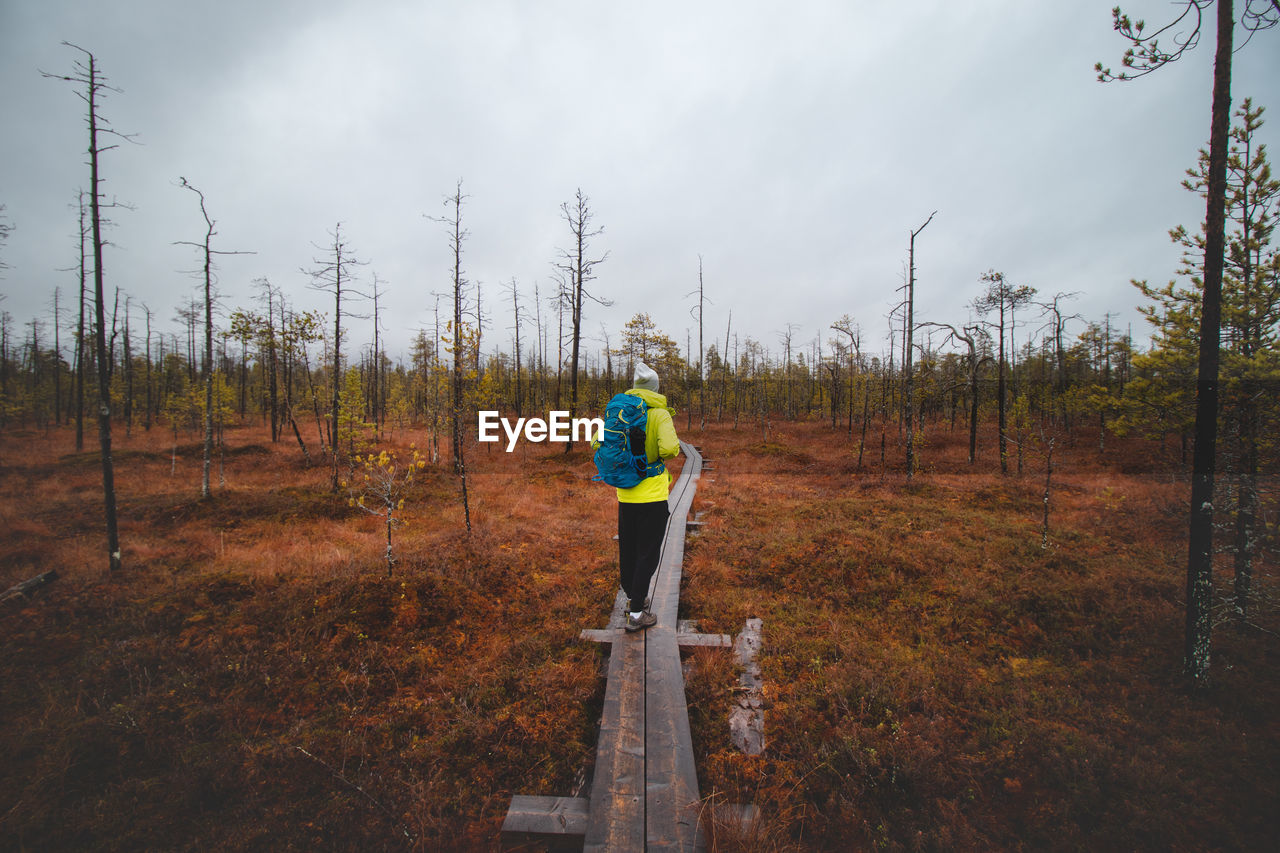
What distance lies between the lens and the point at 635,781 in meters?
2.94

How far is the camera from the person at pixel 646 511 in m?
4.46

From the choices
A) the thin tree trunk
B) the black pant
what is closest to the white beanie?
the black pant

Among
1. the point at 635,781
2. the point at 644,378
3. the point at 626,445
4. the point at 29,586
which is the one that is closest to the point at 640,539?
the point at 626,445

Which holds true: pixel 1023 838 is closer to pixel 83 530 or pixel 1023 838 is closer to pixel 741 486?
pixel 741 486

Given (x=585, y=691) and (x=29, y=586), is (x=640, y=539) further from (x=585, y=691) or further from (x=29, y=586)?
(x=29, y=586)

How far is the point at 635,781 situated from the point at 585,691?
1.43 m

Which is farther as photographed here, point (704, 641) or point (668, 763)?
point (704, 641)

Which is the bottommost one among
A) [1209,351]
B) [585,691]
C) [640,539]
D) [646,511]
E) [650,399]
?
[585,691]

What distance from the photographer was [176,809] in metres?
3.38

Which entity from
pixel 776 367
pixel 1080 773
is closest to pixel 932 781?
pixel 1080 773

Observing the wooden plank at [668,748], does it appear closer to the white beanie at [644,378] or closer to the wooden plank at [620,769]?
the wooden plank at [620,769]

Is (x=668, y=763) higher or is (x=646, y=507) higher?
(x=646, y=507)

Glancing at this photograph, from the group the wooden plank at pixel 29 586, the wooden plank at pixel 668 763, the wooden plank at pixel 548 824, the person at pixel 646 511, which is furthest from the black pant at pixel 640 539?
the wooden plank at pixel 29 586

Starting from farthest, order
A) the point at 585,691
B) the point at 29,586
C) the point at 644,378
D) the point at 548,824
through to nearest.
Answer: the point at 29,586
the point at 644,378
the point at 585,691
the point at 548,824
